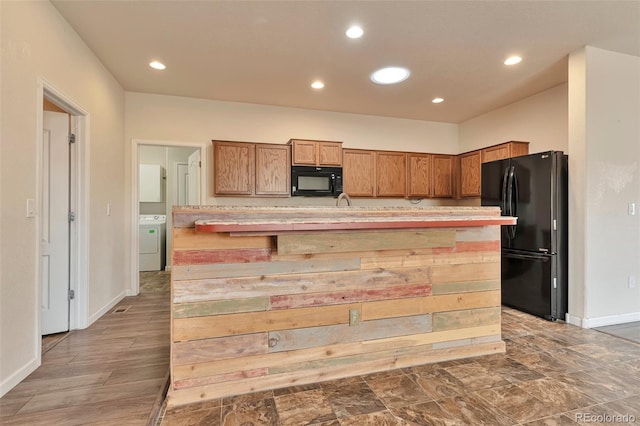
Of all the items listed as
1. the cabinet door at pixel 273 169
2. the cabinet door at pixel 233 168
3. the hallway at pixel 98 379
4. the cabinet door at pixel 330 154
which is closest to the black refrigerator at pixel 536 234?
the cabinet door at pixel 330 154

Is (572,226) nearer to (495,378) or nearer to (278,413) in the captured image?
(495,378)

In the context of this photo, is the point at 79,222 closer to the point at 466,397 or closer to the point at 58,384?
the point at 58,384

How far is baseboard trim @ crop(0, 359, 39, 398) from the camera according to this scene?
5.98 feet

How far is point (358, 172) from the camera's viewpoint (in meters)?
4.76

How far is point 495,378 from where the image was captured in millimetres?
2021

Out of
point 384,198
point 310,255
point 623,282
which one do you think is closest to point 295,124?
point 384,198

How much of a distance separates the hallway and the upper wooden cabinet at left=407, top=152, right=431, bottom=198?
12.8ft

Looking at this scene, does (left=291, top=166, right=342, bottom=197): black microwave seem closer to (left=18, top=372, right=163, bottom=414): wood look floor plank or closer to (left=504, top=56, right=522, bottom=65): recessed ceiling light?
(left=504, top=56, right=522, bottom=65): recessed ceiling light

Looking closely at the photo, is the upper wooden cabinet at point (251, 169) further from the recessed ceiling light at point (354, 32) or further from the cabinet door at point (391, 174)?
the recessed ceiling light at point (354, 32)

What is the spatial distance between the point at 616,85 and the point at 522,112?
4.12ft

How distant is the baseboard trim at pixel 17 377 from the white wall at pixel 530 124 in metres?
5.56

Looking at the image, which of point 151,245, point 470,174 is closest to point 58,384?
point 151,245

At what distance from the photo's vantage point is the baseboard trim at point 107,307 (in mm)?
3064
